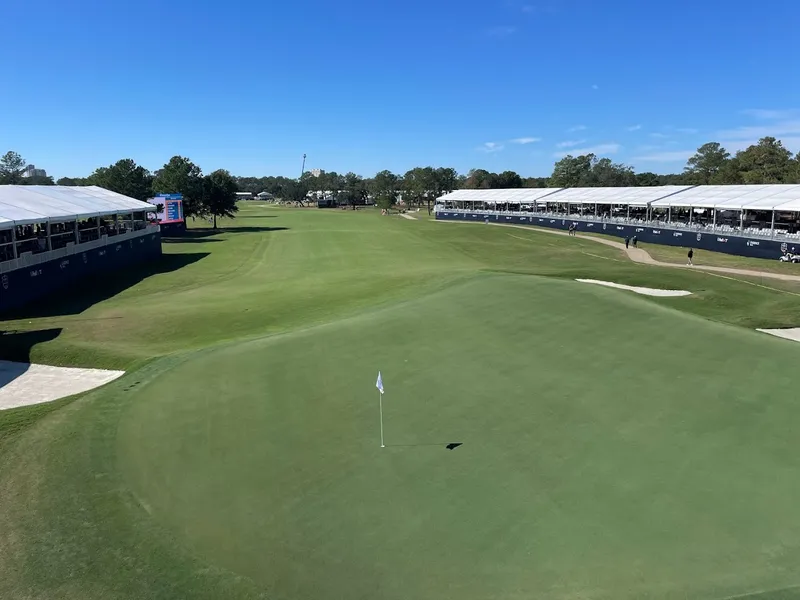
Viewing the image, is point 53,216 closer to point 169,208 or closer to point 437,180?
point 169,208

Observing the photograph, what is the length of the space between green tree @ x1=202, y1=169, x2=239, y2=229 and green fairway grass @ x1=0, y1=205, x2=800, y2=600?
7237cm

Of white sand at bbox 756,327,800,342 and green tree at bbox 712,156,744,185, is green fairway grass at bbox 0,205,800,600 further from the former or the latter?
green tree at bbox 712,156,744,185

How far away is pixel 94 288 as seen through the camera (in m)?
39.2

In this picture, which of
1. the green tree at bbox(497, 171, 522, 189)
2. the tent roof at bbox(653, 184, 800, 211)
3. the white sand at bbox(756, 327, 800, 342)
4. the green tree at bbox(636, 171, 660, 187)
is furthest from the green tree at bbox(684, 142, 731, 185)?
the white sand at bbox(756, 327, 800, 342)

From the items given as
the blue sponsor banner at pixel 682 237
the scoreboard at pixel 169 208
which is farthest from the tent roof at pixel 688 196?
the scoreboard at pixel 169 208

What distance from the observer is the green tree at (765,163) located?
102 m

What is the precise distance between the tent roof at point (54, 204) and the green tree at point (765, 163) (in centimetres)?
10515

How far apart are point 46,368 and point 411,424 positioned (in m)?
16.0

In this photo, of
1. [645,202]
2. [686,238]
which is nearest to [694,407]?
[686,238]

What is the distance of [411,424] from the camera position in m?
13.3

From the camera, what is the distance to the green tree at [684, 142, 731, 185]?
155 m

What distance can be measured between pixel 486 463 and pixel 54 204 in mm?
43422

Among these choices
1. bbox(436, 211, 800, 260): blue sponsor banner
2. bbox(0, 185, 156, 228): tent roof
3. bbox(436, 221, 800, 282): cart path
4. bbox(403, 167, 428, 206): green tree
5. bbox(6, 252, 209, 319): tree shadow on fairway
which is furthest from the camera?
bbox(403, 167, 428, 206): green tree

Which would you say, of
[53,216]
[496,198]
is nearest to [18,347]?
[53,216]
